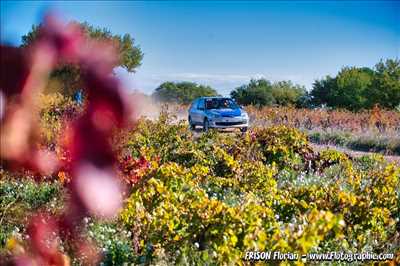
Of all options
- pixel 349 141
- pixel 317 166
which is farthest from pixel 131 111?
pixel 349 141

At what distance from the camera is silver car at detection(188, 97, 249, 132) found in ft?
61.5

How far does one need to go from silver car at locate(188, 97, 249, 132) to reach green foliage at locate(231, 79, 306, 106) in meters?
24.5

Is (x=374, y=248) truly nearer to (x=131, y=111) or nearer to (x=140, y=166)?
(x=140, y=166)

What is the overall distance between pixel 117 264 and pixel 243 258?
117 centimetres

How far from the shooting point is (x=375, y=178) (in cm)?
539

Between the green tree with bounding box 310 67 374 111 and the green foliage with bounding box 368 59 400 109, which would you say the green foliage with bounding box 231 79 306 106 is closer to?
the green tree with bounding box 310 67 374 111

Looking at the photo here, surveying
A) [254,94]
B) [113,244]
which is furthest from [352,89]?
[113,244]

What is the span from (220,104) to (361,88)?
24943 millimetres

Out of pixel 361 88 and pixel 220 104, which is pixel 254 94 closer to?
pixel 361 88

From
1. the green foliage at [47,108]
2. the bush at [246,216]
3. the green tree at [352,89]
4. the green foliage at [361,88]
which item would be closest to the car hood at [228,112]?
the bush at [246,216]

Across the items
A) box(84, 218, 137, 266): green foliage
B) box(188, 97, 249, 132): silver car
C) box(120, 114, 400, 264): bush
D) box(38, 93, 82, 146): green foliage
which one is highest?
box(38, 93, 82, 146): green foliage

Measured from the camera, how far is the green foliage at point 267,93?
4534 cm

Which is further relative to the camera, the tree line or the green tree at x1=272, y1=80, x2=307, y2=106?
the green tree at x1=272, y1=80, x2=307, y2=106

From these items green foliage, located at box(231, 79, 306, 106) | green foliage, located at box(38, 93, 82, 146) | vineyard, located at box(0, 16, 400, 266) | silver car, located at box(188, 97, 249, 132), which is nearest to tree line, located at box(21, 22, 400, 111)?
green foliage, located at box(231, 79, 306, 106)
